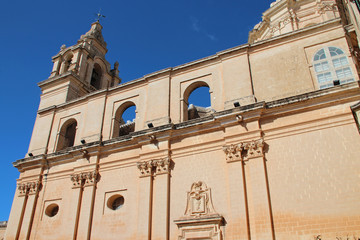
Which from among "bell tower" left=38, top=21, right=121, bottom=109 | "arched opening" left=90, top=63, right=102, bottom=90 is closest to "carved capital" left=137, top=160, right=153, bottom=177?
"bell tower" left=38, top=21, right=121, bottom=109

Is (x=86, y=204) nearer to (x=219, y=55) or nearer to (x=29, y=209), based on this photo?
(x=29, y=209)

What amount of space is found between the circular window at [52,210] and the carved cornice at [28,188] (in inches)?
53.5

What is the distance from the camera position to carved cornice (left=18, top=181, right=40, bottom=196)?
17188 mm

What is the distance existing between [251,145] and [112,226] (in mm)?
6970

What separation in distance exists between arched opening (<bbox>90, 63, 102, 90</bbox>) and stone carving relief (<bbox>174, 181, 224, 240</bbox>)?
13331 mm

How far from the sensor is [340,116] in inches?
459

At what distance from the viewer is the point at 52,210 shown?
16.7m

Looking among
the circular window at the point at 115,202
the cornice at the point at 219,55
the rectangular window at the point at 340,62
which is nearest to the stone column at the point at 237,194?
the cornice at the point at 219,55

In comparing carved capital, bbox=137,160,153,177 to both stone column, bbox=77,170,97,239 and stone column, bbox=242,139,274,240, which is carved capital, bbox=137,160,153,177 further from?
stone column, bbox=242,139,274,240

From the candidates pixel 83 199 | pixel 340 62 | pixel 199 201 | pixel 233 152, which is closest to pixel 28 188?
pixel 83 199

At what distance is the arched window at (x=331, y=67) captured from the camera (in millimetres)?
12633

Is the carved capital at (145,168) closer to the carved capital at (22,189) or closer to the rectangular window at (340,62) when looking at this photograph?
the carved capital at (22,189)

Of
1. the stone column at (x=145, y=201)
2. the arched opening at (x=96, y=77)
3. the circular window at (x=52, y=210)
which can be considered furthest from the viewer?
the arched opening at (x=96, y=77)

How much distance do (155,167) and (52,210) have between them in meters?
6.57
